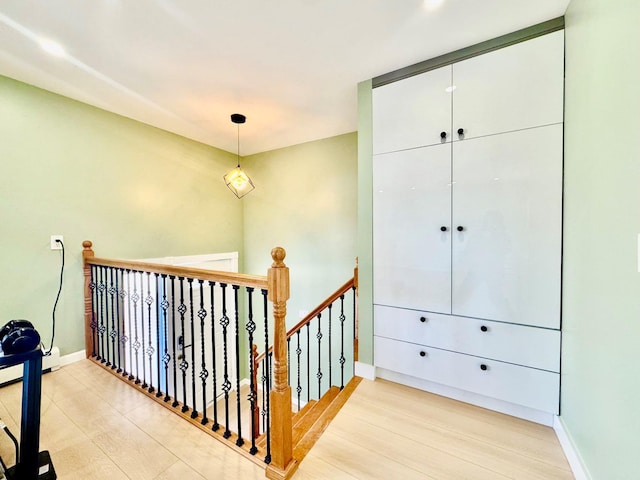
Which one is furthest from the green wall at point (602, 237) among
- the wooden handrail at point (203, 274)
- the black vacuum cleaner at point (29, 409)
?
the black vacuum cleaner at point (29, 409)

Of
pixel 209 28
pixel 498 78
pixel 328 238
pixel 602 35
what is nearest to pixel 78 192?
pixel 209 28

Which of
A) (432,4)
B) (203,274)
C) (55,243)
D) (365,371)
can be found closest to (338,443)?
(365,371)

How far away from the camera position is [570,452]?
4.46ft

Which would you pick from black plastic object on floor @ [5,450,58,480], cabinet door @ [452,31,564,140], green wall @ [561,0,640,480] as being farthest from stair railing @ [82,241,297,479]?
cabinet door @ [452,31,564,140]

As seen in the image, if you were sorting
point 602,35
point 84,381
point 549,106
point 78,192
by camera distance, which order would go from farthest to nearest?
point 78,192
point 84,381
point 549,106
point 602,35

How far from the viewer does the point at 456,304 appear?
6.09 ft

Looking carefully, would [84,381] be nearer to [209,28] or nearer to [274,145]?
[209,28]

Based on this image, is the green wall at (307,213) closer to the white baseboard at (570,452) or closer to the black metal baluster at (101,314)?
the black metal baluster at (101,314)

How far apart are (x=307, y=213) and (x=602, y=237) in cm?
285

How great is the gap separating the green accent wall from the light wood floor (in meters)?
0.44

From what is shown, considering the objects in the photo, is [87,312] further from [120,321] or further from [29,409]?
[29,409]

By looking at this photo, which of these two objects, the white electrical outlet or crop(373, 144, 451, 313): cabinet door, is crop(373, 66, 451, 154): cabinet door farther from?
the white electrical outlet

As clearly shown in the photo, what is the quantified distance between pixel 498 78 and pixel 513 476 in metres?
2.29

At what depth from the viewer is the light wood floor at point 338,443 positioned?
1330mm
